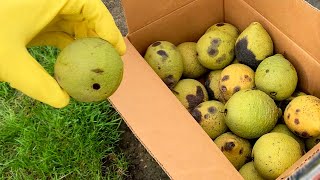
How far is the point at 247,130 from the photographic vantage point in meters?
1.76

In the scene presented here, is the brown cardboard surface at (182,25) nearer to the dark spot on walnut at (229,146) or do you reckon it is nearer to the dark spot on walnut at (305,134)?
the dark spot on walnut at (229,146)

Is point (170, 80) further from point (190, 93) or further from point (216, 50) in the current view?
point (216, 50)

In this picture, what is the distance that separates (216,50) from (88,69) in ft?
2.91

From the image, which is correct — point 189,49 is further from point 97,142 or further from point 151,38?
point 97,142

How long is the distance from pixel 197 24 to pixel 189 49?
0.15 meters

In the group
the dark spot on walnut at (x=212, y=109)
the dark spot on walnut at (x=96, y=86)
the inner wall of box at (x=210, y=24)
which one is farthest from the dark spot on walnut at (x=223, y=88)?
the dark spot on walnut at (x=96, y=86)

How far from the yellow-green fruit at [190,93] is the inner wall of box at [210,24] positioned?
0.27 metres

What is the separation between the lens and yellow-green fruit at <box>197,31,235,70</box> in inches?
79.7

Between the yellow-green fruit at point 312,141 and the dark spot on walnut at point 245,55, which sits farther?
the dark spot on walnut at point 245,55

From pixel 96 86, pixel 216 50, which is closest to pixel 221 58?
pixel 216 50

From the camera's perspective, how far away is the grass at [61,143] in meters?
2.23

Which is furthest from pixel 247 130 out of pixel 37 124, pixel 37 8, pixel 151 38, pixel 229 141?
pixel 37 124

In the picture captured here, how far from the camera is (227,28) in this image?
215 cm

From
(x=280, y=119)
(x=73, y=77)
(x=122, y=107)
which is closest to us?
(x=73, y=77)
